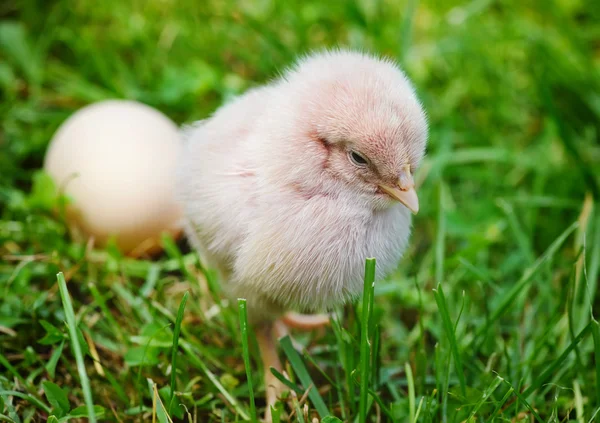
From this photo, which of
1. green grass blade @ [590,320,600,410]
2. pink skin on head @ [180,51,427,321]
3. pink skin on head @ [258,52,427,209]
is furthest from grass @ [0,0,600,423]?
pink skin on head @ [258,52,427,209]

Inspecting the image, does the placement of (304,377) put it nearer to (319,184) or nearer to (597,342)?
(319,184)

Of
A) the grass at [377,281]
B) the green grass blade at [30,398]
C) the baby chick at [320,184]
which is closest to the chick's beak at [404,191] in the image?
the baby chick at [320,184]

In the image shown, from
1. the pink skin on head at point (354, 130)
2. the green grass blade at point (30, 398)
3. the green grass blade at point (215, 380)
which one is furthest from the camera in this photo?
the green grass blade at point (215, 380)

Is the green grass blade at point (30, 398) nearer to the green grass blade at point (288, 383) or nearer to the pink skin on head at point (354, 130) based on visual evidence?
the green grass blade at point (288, 383)

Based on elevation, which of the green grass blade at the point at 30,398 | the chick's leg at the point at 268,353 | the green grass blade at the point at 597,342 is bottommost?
the green grass blade at the point at 30,398

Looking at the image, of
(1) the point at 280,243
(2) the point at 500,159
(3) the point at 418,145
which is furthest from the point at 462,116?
(1) the point at 280,243

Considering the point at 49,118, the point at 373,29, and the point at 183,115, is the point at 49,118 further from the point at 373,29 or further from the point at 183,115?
the point at 373,29
